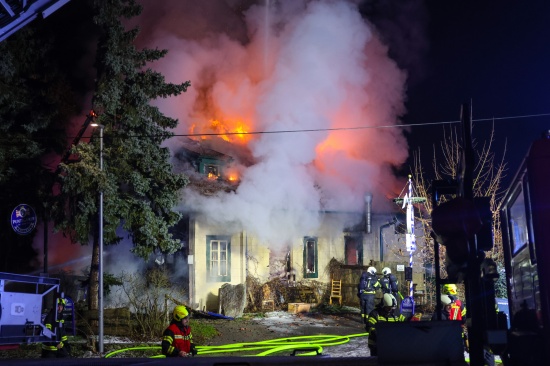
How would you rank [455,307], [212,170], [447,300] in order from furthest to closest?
[212,170] < [447,300] < [455,307]

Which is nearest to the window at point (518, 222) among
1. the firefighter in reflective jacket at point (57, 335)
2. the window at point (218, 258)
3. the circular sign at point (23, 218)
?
the firefighter in reflective jacket at point (57, 335)

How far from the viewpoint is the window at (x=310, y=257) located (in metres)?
26.1

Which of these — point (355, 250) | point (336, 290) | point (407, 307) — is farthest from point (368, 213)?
point (407, 307)

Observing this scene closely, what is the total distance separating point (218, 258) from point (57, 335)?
12608 millimetres

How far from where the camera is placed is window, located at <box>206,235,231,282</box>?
78.7 ft

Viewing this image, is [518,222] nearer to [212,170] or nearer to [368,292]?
[368,292]

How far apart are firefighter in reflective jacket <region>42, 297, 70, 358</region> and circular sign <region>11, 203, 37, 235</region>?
5.03 m

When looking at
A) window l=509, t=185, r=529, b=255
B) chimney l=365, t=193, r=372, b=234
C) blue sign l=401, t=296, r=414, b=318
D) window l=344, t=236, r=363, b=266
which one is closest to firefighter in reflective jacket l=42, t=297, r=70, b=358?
blue sign l=401, t=296, r=414, b=318

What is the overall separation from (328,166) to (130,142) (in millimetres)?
15509

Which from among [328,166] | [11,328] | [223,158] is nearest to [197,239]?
[223,158]

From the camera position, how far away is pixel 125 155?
17391mm

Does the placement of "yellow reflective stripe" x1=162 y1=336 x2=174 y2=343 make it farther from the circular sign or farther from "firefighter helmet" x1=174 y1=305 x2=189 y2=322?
the circular sign

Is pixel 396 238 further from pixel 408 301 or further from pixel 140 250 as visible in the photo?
pixel 140 250

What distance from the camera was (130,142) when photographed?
17.4 metres
